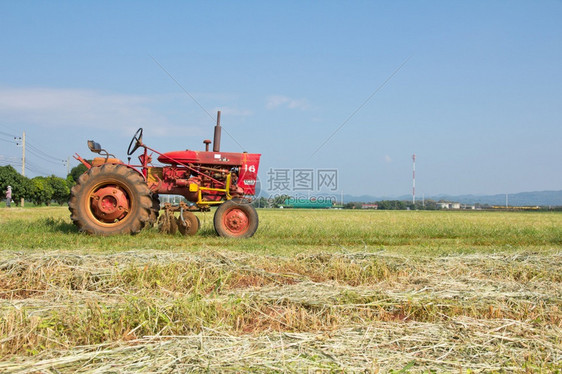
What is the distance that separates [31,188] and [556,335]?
2166 inches

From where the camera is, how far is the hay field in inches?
102

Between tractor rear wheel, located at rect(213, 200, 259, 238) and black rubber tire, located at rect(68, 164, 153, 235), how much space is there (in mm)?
1584

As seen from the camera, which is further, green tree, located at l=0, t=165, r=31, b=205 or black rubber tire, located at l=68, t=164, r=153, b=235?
green tree, located at l=0, t=165, r=31, b=205

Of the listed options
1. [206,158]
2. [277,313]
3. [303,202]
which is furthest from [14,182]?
[277,313]

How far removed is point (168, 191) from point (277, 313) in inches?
284

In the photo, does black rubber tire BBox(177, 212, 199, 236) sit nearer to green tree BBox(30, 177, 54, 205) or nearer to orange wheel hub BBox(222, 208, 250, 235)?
orange wheel hub BBox(222, 208, 250, 235)

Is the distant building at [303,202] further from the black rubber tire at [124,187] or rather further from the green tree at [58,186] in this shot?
the green tree at [58,186]

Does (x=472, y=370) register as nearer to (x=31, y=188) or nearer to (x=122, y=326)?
(x=122, y=326)

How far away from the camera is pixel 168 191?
10.2 m

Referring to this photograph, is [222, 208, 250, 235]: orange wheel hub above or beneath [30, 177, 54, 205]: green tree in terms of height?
beneath

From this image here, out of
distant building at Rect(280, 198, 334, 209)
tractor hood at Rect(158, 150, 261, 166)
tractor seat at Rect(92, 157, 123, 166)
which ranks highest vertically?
tractor hood at Rect(158, 150, 261, 166)

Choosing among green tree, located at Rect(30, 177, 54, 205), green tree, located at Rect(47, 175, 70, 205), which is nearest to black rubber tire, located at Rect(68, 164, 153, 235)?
green tree, located at Rect(30, 177, 54, 205)

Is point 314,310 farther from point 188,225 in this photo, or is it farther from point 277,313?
point 188,225

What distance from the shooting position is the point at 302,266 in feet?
18.1
